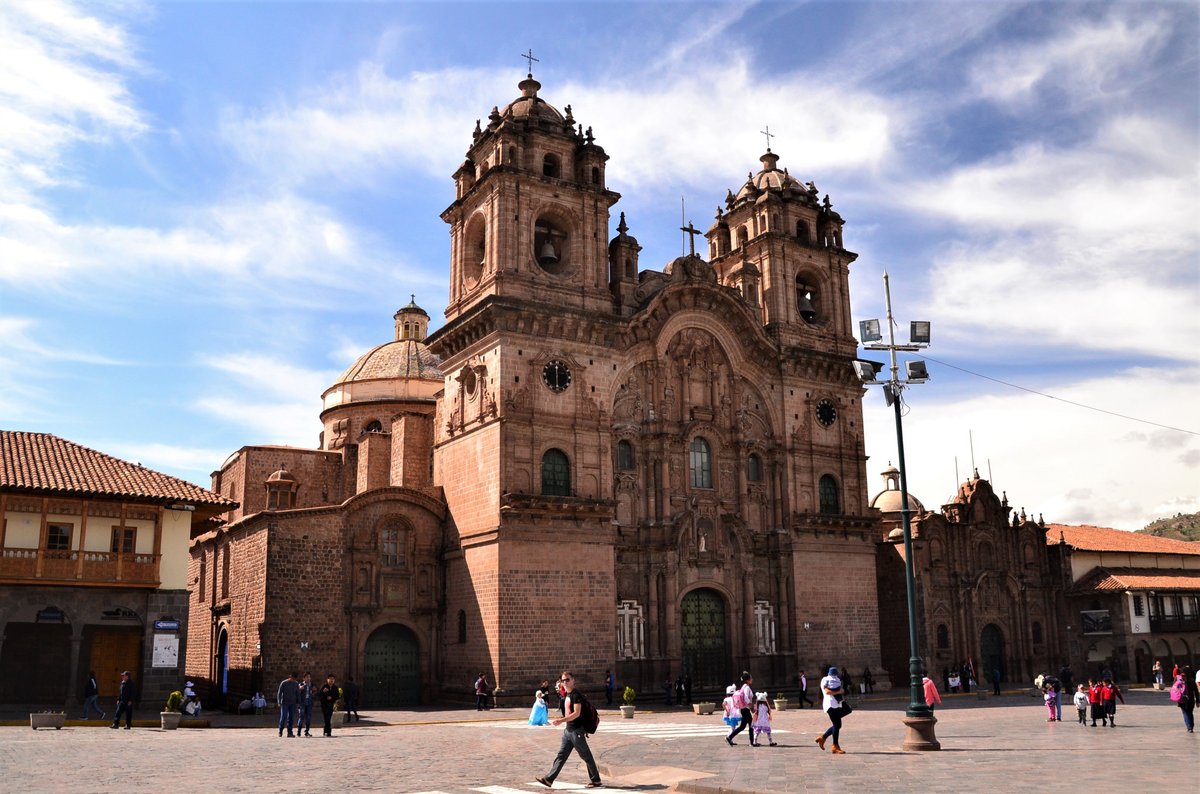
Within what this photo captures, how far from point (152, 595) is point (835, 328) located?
30.6 metres

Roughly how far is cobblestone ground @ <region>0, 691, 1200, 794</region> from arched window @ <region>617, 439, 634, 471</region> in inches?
A: 488

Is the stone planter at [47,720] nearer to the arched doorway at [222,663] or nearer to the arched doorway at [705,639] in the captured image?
the arched doorway at [222,663]

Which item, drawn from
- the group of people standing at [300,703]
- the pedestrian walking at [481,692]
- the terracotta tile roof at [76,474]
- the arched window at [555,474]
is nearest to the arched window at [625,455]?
the arched window at [555,474]

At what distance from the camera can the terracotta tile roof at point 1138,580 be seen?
54906mm

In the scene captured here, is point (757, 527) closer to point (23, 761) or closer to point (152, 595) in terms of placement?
point (152, 595)

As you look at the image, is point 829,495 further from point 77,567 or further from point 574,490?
point 77,567

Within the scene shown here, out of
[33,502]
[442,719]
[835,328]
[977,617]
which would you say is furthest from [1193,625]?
[33,502]

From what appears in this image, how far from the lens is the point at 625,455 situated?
40.0m

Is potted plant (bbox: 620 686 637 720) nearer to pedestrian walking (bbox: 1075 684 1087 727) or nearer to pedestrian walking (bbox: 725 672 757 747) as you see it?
Result: pedestrian walking (bbox: 725 672 757 747)

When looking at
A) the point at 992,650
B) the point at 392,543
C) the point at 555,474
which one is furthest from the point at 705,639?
the point at 992,650

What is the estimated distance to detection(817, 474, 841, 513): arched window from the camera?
4458 centimetres

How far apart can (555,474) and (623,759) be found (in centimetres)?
1868

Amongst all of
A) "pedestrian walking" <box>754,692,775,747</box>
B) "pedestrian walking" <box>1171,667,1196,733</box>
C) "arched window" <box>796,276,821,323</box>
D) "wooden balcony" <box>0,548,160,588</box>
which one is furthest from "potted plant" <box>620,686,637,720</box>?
"arched window" <box>796,276,821,323</box>

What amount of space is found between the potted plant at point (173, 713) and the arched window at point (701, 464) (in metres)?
20.4
